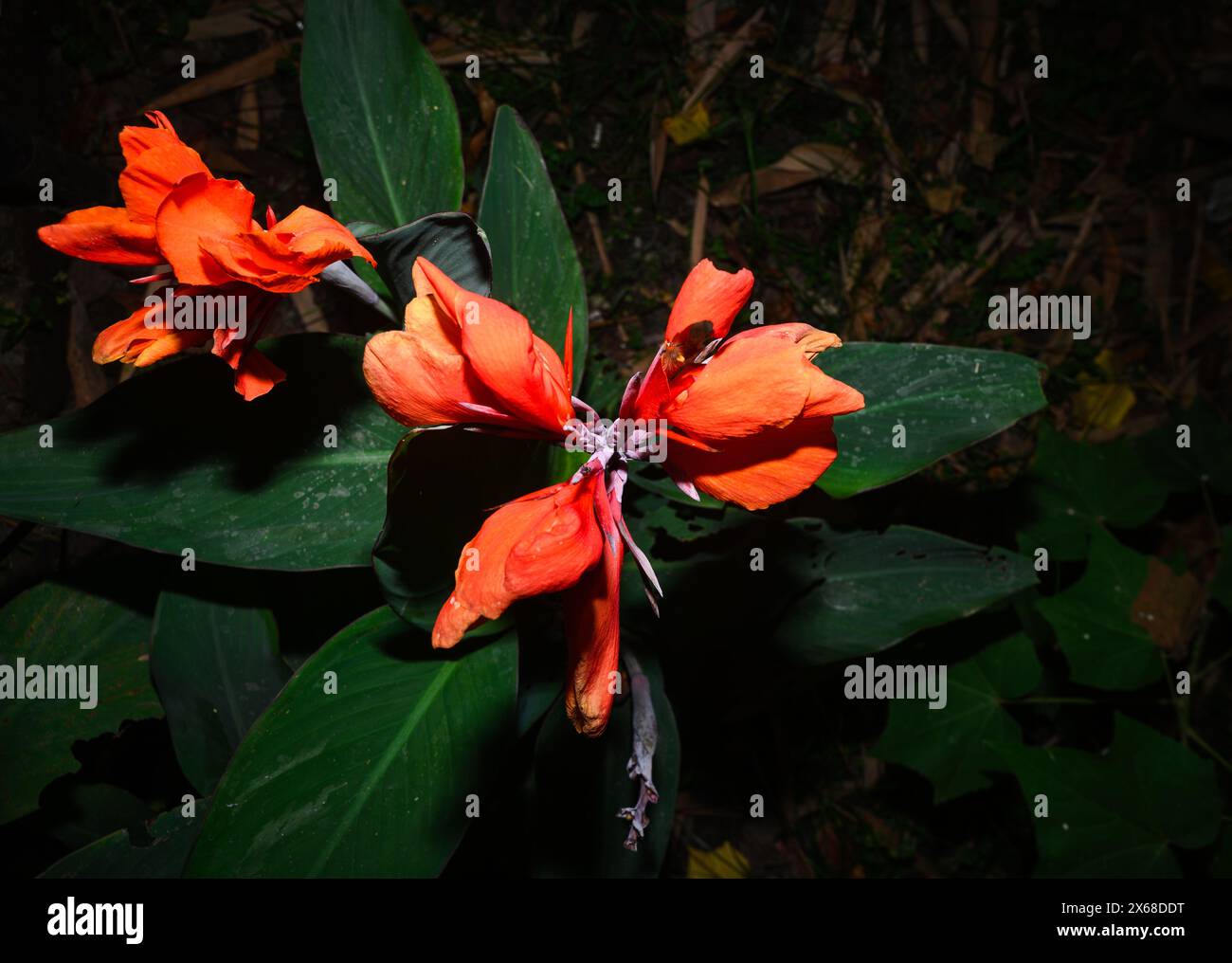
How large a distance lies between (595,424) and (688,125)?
4.18 ft

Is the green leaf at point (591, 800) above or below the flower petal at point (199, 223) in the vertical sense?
below

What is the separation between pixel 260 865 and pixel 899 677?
1.01 metres

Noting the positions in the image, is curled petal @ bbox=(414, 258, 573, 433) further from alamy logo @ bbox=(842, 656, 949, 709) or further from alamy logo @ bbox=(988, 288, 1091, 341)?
alamy logo @ bbox=(988, 288, 1091, 341)

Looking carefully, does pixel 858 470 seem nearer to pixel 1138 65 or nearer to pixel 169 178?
pixel 169 178

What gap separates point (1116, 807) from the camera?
116 cm

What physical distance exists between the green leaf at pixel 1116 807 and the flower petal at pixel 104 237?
1.23 m

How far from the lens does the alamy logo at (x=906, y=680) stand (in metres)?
1.34

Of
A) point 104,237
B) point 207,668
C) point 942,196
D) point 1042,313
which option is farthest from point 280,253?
point 1042,313

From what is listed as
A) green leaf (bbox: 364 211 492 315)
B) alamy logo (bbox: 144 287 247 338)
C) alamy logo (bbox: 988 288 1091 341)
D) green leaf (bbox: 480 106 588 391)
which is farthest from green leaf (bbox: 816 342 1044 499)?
alamy logo (bbox: 988 288 1091 341)

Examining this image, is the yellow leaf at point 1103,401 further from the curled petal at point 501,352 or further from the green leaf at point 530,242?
the curled petal at point 501,352

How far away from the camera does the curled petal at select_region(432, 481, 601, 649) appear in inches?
19.7

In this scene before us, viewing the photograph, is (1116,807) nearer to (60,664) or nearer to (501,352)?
(501,352)

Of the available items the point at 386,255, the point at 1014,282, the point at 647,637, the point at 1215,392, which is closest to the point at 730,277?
the point at 386,255
